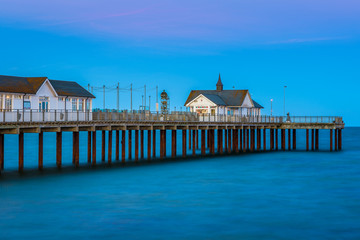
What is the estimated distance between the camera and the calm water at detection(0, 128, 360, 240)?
25797mm

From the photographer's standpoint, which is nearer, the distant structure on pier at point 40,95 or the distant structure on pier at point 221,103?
the distant structure on pier at point 40,95

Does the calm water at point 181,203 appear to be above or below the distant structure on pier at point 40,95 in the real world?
below

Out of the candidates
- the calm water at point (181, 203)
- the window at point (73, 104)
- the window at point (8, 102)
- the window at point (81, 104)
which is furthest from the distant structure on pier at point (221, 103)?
the window at point (8, 102)

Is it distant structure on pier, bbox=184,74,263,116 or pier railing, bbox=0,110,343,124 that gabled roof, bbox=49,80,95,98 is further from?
distant structure on pier, bbox=184,74,263,116

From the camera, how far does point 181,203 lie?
1258 inches

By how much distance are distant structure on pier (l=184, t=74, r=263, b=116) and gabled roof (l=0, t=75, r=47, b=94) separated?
29049 mm

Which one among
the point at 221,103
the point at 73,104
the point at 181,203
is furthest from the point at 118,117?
the point at 221,103

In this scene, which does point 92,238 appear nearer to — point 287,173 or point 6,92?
point 6,92

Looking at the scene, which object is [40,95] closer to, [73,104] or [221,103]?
[73,104]

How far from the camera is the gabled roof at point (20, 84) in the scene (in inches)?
1653

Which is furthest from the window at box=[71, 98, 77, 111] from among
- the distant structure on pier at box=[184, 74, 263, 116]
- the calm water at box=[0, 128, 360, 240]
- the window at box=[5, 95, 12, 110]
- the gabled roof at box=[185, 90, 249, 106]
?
the gabled roof at box=[185, 90, 249, 106]

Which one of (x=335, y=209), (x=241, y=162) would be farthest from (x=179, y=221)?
(x=241, y=162)

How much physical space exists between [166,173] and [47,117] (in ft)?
32.9

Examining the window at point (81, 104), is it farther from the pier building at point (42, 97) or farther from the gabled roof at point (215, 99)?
the gabled roof at point (215, 99)
